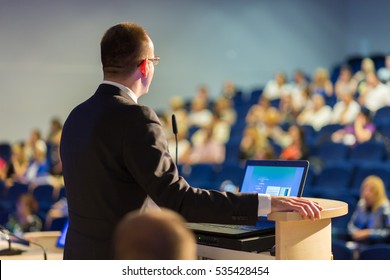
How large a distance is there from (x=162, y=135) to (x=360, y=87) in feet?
27.7

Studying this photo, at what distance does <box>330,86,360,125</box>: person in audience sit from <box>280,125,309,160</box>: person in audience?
125 centimetres

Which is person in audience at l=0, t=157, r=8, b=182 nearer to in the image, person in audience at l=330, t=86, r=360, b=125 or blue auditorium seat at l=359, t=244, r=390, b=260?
person in audience at l=330, t=86, r=360, b=125

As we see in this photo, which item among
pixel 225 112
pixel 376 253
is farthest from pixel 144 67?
pixel 225 112

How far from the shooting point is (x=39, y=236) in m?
3.59

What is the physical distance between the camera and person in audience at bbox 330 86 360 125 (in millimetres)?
8758

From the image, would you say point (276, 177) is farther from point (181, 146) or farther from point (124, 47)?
point (181, 146)

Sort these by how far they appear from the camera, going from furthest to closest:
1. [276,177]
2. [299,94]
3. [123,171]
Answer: [299,94], [276,177], [123,171]

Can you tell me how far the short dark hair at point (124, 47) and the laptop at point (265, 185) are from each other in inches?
22.5

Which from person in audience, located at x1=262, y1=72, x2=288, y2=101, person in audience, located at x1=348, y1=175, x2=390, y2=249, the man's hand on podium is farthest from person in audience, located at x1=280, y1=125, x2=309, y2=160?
the man's hand on podium

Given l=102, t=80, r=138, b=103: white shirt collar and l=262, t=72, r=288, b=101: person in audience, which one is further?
l=262, t=72, r=288, b=101: person in audience

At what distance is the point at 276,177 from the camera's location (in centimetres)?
210

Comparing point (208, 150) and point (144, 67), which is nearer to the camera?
point (144, 67)

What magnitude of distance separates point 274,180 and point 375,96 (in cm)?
732
